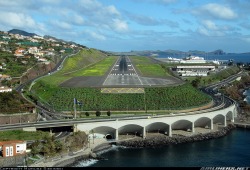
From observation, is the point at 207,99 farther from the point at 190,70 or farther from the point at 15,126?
the point at 190,70

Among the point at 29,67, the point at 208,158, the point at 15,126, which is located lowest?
the point at 208,158

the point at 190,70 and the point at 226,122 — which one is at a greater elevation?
the point at 190,70

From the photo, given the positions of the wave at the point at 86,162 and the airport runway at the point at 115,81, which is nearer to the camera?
the wave at the point at 86,162

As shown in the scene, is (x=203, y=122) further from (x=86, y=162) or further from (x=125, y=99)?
(x=86, y=162)

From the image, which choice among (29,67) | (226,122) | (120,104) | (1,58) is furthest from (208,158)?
(1,58)

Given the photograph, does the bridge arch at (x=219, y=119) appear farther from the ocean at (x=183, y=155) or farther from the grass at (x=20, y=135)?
the grass at (x=20, y=135)

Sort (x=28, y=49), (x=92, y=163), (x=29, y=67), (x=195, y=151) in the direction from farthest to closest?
(x=28, y=49) < (x=29, y=67) < (x=195, y=151) < (x=92, y=163)

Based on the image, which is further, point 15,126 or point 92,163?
point 15,126

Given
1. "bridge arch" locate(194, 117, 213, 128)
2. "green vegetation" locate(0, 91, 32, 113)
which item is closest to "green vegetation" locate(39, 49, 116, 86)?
"green vegetation" locate(0, 91, 32, 113)

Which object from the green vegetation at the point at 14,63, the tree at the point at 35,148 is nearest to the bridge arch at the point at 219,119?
the tree at the point at 35,148
